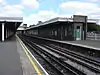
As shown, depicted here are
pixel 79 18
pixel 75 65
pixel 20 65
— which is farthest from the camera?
pixel 79 18

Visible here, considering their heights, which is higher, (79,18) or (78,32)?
(79,18)

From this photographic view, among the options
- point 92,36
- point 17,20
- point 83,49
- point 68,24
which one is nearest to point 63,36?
point 68,24

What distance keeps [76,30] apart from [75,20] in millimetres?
1722

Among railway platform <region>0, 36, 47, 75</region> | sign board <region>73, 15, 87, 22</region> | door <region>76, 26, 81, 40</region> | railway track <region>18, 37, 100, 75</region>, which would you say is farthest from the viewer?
door <region>76, 26, 81, 40</region>

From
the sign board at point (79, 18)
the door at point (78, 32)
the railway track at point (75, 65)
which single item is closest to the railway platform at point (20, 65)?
the railway track at point (75, 65)

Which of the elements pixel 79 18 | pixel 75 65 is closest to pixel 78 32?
pixel 79 18

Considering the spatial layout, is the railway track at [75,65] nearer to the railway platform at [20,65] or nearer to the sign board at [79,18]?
the railway platform at [20,65]

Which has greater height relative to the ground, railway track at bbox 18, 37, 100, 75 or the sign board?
the sign board

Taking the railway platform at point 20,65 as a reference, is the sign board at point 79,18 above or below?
above

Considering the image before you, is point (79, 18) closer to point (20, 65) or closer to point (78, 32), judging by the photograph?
point (78, 32)

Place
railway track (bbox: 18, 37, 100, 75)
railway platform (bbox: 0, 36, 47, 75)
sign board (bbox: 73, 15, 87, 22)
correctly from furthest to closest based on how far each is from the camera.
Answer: sign board (bbox: 73, 15, 87, 22) < railway track (bbox: 18, 37, 100, 75) < railway platform (bbox: 0, 36, 47, 75)

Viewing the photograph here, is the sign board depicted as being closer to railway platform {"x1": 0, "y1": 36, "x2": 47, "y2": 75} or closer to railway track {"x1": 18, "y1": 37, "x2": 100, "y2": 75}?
railway track {"x1": 18, "y1": 37, "x2": 100, "y2": 75}

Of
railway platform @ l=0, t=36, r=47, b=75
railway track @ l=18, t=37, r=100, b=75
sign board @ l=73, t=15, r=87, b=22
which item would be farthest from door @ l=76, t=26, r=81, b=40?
railway platform @ l=0, t=36, r=47, b=75

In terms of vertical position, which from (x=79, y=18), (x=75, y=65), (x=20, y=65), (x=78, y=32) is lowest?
(x=75, y=65)
